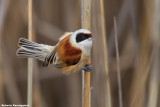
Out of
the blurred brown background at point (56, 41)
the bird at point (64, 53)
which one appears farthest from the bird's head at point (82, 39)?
the blurred brown background at point (56, 41)

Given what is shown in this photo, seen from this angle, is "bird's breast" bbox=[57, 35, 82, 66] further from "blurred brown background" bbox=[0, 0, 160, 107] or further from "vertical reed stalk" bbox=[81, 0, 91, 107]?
"blurred brown background" bbox=[0, 0, 160, 107]

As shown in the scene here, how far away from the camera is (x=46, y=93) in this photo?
2252 millimetres

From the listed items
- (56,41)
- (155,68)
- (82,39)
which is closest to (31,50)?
(82,39)

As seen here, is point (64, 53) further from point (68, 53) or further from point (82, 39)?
point (82, 39)

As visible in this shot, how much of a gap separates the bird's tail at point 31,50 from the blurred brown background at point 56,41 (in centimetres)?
41

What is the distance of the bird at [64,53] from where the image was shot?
131 centimetres

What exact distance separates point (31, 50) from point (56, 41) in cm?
72

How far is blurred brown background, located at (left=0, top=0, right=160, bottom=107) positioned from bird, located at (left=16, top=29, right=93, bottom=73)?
1.15 feet

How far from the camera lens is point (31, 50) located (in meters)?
1.38

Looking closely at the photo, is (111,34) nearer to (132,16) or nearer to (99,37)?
(132,16)

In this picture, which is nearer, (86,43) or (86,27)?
(86,27)

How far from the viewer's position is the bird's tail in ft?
4.37

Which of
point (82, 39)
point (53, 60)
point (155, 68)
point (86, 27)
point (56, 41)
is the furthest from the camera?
point (56, 41)

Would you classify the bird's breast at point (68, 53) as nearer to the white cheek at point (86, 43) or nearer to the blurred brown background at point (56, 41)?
the white cheek at point (86, 43)
